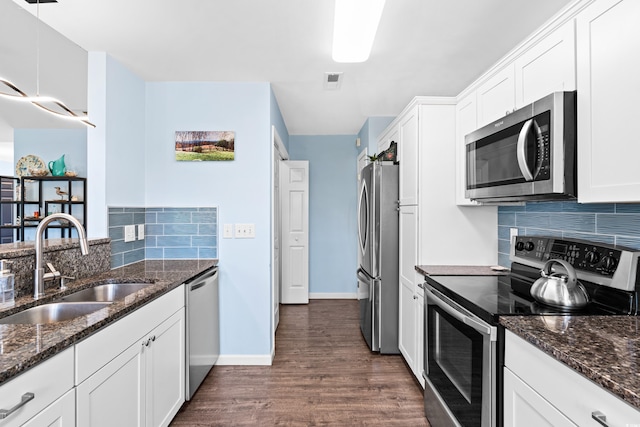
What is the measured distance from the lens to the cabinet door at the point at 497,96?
1.80 m

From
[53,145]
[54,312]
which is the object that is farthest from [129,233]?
[53,145]

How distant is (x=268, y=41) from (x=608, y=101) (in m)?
1.89

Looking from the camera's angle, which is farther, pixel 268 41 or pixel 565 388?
pixel 268 41

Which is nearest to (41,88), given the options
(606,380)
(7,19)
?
(7,19)

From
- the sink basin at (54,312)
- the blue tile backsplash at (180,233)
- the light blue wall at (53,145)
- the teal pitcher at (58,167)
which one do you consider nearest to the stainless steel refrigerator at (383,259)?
the blue tile backsplash at (180,233)

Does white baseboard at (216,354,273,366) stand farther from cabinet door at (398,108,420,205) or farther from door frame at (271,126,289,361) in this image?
cabinet door at (398,108,420,205)

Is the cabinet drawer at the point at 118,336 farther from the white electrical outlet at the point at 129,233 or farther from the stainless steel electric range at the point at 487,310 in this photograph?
the stainless steel electric range at the point at 487,310

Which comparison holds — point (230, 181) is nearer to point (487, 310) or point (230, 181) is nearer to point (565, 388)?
point (487, 310)

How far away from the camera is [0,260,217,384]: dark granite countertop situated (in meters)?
0.95

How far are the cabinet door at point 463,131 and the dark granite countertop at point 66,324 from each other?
194cm

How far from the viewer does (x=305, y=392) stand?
244 centimetres

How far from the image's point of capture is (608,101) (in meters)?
1.21

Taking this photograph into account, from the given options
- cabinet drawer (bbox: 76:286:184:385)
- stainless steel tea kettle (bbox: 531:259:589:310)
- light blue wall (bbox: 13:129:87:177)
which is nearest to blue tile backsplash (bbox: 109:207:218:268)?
cabinet drawer (bbox: 76:286:184:385)

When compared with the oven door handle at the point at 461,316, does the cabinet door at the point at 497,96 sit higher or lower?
higher
